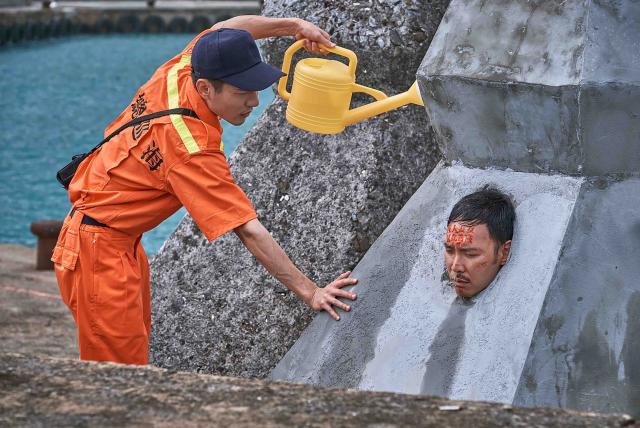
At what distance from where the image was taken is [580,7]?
8.85 ft

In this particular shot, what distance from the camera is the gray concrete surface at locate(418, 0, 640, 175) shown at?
8.73ft

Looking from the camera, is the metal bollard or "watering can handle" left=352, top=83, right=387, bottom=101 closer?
"watering can handle" left=352, top=83, right=387, bottom=101

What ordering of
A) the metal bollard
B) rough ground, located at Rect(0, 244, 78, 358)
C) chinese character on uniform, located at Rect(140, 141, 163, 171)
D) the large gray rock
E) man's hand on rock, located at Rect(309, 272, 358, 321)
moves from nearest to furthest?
man's hand on rock, located at Rect(309, 272, 358, 321)
chinese character on uniform, located at Rect(140, 141, 163, 171)
the large gray rock
rough ground, located at Rect(0, 244, 78, 358)
the metal bollard

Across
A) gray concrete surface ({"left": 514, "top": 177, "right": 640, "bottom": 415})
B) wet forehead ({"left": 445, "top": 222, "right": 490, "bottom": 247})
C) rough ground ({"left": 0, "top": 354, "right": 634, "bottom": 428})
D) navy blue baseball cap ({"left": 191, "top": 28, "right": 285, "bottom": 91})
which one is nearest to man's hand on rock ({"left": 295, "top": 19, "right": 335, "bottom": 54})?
navy blue baseball cap ({"left": 191, "top": 28, "right": 285, "bottom": 91})

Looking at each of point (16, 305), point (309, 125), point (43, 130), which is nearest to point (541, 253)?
point (309, 125)

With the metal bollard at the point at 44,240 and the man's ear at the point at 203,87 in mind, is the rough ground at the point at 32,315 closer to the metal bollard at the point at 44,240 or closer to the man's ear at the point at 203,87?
the metal bollard at the point at 44,240

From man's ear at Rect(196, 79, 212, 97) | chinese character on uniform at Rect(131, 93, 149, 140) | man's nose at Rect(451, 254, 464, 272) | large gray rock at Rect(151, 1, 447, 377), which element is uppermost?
man's ear at Rect(196, 79, 212, 97)

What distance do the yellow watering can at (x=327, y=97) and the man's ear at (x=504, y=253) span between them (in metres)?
0.61

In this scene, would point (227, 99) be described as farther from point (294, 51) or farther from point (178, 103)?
point (294, 51)

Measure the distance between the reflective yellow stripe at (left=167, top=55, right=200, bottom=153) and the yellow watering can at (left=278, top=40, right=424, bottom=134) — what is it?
1.06 ft

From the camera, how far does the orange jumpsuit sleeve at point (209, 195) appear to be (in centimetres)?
305

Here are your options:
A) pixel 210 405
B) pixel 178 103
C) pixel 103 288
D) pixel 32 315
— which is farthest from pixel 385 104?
pixel 32 315

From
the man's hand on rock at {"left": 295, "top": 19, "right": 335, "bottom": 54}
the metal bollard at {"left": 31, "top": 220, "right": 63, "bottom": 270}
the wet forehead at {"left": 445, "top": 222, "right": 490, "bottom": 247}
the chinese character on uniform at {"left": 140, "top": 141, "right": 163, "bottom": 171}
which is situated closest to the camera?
the wet forehead at {"left": 445, "top": 222, "right": 490, "bottom": 247}

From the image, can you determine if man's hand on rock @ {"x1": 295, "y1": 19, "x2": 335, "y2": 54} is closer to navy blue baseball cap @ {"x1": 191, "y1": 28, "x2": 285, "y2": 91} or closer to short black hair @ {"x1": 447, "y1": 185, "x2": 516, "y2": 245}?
navy blue baseball cap @ {"x1": 191, "y1": 28, "x2": 285, "y2": 91}
